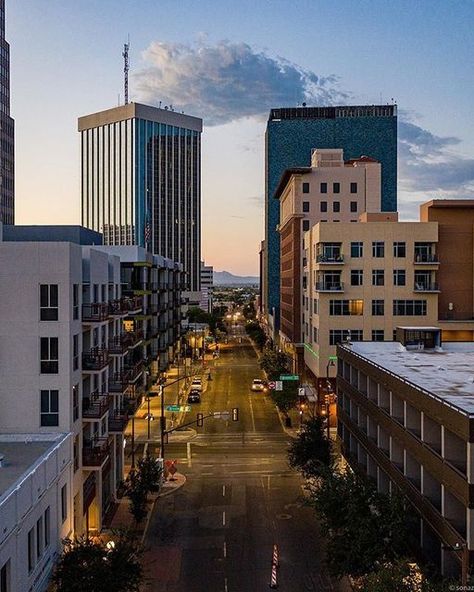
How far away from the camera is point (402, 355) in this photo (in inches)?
1827

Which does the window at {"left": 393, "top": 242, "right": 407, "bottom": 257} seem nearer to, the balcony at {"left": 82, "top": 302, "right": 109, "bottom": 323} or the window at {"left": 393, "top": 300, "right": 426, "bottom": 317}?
the window at {"left": 393, "top": 300, "right": 426, "bottom": 317}

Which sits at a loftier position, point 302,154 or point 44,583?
point 302,154

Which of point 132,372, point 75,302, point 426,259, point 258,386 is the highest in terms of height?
point 426,259

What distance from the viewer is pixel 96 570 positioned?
81.0 ft

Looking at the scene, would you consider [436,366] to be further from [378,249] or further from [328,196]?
[328,196]

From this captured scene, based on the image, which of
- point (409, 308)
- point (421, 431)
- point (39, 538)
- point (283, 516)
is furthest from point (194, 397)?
point (39, 538)

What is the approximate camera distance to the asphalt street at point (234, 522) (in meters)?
31.0

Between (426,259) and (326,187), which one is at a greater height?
(326,187)

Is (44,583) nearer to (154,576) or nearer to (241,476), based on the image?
(154,576)

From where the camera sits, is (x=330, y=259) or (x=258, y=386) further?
(x=258, y=386)

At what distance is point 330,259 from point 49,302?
1822 inches

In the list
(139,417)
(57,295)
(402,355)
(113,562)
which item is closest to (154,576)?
(113,562)

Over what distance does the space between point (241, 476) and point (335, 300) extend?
30.9m

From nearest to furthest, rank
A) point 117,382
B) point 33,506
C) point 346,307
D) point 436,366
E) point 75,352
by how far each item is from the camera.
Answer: point 33,506
point 75,352
point 436,366
point 117,382
point 346,307
